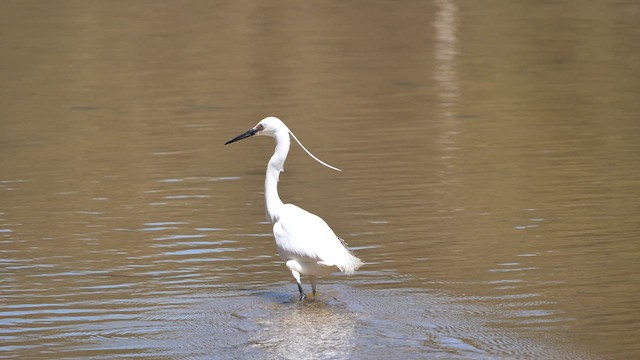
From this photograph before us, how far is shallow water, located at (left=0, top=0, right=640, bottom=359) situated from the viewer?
737 centimetres

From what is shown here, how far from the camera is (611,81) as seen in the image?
15484 mm

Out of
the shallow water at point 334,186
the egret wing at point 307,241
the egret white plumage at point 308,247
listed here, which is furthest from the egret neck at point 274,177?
the shallow water at point 334,186

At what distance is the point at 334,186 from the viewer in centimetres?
1098

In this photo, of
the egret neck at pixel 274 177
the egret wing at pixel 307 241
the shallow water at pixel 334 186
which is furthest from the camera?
the egret neck at pixel 274 177

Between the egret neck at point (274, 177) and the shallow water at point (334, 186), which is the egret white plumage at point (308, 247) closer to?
the egret neck at point (274, 177)

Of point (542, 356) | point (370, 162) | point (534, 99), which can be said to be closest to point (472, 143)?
point (370, 162)

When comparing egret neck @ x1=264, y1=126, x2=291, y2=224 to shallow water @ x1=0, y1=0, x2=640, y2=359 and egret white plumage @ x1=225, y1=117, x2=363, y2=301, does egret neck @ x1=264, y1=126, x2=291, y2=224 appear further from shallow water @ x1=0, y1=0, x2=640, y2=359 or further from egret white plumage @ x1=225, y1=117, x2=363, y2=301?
shallow water @ x1=0, y1=0, x2=640, y2=359

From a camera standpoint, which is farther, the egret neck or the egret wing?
the egret neck

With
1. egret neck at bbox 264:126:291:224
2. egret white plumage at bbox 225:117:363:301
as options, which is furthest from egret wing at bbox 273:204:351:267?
egret neck at bbox 264:126:291:224

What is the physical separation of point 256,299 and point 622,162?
4.69m

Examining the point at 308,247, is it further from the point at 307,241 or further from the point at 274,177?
the point at 274,177

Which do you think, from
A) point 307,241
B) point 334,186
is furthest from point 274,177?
point 334,186

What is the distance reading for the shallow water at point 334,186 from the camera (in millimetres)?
7367

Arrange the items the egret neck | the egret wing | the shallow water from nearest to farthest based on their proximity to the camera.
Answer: the shallow water
the egret wing
the egret neck
